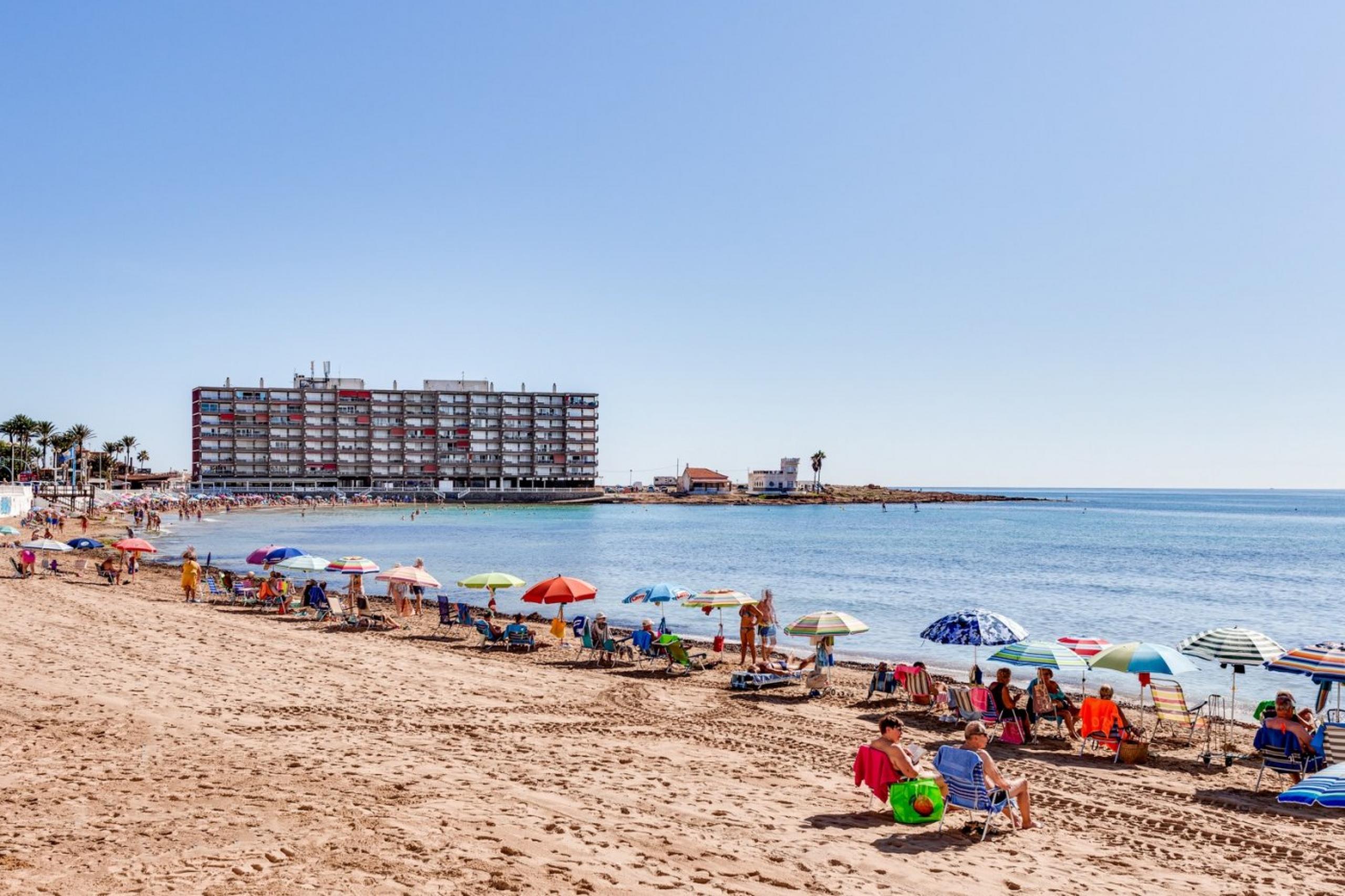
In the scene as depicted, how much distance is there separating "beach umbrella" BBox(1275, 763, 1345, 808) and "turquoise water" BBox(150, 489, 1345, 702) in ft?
38.8

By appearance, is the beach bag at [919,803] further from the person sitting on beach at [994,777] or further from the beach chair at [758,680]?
the beach chair at [758,680]

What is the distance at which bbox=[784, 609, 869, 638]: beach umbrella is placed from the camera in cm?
1625

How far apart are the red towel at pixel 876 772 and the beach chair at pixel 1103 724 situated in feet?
15.5

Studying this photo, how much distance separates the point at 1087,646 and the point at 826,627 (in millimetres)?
4400

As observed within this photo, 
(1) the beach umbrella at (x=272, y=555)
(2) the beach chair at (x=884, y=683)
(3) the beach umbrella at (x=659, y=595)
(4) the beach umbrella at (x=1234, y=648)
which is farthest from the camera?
(1) the beach umbrella at (x=272, y=555)

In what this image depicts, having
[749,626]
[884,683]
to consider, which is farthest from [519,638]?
[884,683]

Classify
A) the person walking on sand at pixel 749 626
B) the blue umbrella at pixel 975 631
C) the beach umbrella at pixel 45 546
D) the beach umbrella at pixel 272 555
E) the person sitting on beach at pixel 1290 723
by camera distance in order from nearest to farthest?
the person sitting on beach at pixel 1290 723 → the blue umbrella at pixel 975 631 → the person walking on sand at pixel 749 626 → the beach umbrella at pixel 272 555 → the beach umbrella at pixel 45 546

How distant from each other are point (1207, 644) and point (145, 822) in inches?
537

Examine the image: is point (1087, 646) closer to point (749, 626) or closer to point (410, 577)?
point (749, 626)

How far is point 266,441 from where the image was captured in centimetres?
14125

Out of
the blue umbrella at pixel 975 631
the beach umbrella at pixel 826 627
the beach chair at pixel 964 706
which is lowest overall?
the beach chair at pixel 964 706

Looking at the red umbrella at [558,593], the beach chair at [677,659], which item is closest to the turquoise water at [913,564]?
the beach chair at [677,659]

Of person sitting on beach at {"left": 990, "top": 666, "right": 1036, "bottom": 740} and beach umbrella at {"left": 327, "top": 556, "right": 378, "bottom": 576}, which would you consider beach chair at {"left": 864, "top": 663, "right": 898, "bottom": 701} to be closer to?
person sitting on beach at {"left": 990, "top": 666, "right": 1036, "bottom": 740}

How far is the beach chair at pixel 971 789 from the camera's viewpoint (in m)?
8.34
